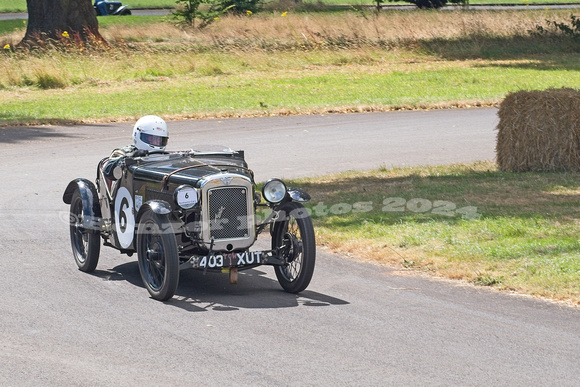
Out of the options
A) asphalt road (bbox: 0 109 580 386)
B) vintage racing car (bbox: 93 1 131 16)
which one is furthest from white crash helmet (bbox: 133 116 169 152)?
vintage racing car (bbox: 93 1 131 16)

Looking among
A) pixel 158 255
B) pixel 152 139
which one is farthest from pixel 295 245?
pixel 152 139

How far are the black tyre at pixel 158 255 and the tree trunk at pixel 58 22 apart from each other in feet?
81.9

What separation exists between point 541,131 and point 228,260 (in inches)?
321

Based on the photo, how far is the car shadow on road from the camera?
7.61 meters

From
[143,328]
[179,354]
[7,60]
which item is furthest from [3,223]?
[7,60]

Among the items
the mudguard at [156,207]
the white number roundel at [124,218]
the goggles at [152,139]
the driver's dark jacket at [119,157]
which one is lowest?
the white number roundel at [124,218]

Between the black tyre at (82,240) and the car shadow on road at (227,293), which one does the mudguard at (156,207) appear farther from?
the black tyre at (82,240)

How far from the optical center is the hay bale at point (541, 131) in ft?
46.7

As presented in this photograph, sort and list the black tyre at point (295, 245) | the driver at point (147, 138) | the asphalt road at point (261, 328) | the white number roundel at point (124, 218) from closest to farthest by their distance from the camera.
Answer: the asphalt road at point (261, 328)
the black tyre at point (295, 245)
the white number roundel at point (124, 218)
the driver at point (147, 138)

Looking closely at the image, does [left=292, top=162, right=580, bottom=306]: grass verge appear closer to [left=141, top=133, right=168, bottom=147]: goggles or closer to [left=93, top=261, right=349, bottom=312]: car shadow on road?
[left=93, top=261, right=349, bottom=312]: car shadow on road

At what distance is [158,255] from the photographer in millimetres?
7773

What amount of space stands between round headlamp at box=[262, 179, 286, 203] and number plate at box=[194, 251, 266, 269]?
56cm

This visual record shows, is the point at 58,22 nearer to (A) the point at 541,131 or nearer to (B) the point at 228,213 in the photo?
(A) the point at 541,131

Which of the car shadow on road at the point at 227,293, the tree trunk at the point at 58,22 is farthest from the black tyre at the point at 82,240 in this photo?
the tree trunk at the point at 58,22
